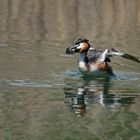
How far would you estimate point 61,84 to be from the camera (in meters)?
12.6

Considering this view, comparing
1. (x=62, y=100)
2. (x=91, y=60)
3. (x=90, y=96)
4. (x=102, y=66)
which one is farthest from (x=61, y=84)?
(x=91, y=60)

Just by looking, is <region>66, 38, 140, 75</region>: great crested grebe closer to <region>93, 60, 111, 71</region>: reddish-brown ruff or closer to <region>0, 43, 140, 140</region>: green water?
<region>93, 60, 111, 71</region>: reddish-brown ruff

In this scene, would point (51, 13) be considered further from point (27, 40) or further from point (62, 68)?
point (62, 68)

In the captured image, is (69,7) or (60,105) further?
(69,7)

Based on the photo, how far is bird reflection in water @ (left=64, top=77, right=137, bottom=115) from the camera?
35.9ft

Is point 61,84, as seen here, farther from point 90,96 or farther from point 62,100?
point 62,100

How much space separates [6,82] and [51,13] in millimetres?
12506

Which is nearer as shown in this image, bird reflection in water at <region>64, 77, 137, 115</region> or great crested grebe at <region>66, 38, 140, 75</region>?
bird reflection in water at <region>64, 77, 137, 115</region>

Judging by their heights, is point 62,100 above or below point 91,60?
below

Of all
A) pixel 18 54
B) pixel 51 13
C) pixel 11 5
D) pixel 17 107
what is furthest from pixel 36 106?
pixel 11 5

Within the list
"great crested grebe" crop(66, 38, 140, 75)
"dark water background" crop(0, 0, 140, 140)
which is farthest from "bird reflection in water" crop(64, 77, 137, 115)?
"great crested grebe" crop(66, 38, 140, 75)

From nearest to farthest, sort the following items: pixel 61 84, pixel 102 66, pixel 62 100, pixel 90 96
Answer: pixel 62 100
pixel 90 96
pixel 61 84
pixel 102 66

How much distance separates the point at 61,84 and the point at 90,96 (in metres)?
1.08

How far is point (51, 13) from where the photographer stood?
80.7 feet
